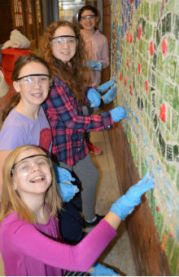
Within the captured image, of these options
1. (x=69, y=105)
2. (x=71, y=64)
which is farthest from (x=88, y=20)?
(x=69, y=105)

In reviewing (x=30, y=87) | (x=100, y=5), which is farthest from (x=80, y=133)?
(x=100, y=5)

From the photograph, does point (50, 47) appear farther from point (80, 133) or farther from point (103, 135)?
point (103, 135)

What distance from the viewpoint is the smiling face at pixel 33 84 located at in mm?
1597

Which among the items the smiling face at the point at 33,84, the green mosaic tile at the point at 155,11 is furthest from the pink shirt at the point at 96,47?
the green mosaic tile at the point at 155,11

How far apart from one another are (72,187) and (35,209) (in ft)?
1.63

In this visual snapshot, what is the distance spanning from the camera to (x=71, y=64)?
79.1 inches

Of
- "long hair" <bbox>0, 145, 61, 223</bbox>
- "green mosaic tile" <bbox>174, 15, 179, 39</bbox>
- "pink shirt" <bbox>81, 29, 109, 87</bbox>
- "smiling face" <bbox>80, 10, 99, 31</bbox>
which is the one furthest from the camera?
"pink shirt" <bbox>81, 29, 109, 87</bbox>

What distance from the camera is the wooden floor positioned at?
81.0 inches

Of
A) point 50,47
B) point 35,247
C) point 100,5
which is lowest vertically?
point 35,247

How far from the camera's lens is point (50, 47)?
6.25 ft

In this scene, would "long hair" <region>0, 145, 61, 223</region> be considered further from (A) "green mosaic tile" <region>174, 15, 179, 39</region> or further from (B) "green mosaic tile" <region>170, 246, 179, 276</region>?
(A) "green mosaic tile" <region>174, 15, 179, 39</region>

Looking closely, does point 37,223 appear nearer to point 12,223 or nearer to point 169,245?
point 12,223

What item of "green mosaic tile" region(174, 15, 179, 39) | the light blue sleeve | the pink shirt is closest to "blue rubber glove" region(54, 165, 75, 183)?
the light blue sleeve

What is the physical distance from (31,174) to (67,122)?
683 millimetres
